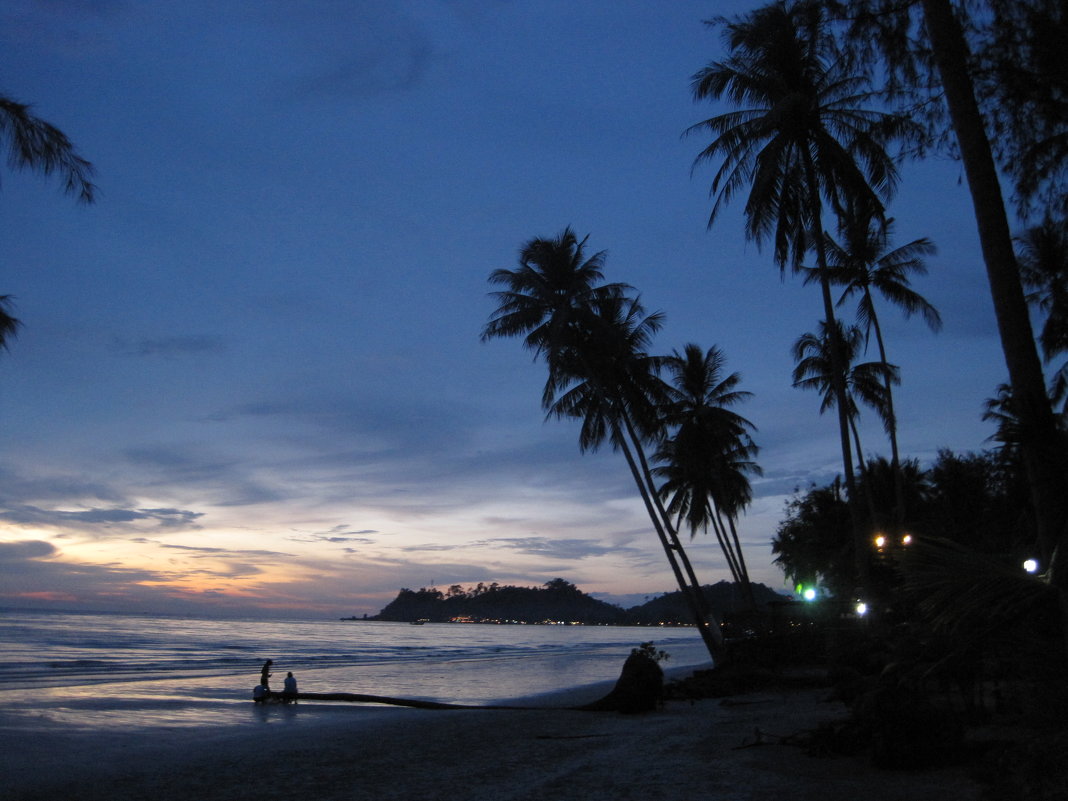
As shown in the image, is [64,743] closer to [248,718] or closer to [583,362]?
[248,718]

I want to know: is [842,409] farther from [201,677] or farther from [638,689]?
[201,677]

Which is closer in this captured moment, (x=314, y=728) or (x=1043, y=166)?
(x=1043, y=166)

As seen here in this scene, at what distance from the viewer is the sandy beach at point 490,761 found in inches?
282

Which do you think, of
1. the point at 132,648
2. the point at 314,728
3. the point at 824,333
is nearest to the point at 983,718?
the point at 314,728

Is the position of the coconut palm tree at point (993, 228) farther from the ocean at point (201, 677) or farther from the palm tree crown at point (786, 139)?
the ocean at point (201, 677)

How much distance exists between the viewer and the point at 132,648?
4300 cm

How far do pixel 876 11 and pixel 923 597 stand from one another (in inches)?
215

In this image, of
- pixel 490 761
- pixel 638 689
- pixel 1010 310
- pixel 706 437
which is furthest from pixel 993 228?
pixel 706 437

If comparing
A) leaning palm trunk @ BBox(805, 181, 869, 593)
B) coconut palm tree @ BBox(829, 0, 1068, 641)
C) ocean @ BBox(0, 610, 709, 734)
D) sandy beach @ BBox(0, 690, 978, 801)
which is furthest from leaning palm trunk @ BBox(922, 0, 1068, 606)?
ocean @ BBox(0, 610, 709, 734)

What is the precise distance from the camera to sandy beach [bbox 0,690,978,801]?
716cm

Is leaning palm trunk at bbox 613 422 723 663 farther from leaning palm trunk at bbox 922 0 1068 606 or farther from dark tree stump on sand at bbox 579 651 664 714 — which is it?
leaning palm trunk at bbox 922 0 1068 606

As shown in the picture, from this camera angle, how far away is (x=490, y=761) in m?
9.78

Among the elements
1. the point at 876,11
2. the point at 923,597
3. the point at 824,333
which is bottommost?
the point at 923,597

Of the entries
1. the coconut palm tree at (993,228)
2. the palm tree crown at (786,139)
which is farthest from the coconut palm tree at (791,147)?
the coconut palm tree at (993,228)
